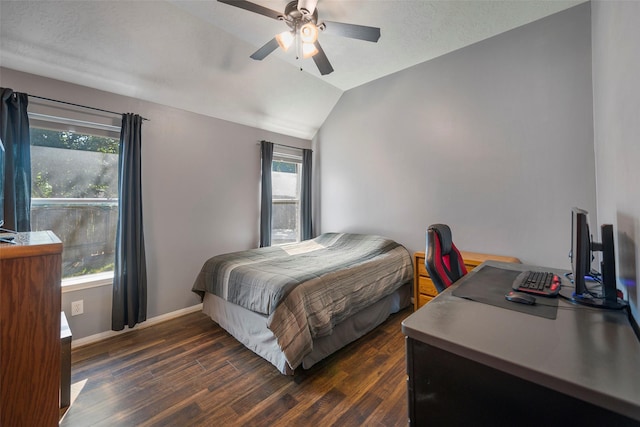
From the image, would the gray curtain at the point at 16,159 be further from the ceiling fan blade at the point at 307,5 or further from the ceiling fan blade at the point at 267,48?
the ceiling fan blade at the point at 307,5

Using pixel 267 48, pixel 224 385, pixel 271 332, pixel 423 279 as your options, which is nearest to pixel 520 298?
pixel 271 332

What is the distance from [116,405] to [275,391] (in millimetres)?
997

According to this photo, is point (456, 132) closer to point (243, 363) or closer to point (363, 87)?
point (363, 87)

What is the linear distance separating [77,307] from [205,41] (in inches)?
108

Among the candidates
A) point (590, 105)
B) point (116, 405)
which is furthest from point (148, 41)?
point (590, 105)

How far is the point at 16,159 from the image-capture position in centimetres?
201

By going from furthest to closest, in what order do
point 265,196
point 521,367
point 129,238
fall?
point 265,196
point 129,238
point 521,367

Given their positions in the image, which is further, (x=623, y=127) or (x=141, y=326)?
(x=141, y=326)

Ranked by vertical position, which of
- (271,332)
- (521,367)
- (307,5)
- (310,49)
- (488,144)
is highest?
(307,5)

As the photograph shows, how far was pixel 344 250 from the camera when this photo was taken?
319 cm

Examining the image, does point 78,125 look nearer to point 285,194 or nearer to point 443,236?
point 285,194

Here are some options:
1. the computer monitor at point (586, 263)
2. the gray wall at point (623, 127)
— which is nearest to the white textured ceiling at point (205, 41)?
the gray wall at point (623, 127)

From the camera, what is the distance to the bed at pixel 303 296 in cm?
183

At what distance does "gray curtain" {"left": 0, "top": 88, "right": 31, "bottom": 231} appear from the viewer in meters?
1.94
